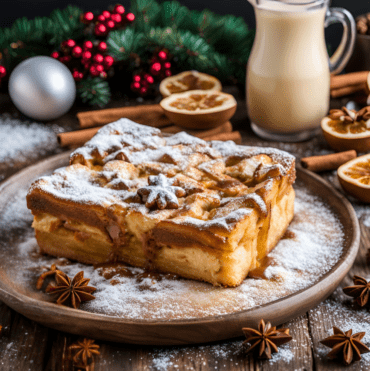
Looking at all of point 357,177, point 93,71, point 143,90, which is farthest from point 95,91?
point 357,177

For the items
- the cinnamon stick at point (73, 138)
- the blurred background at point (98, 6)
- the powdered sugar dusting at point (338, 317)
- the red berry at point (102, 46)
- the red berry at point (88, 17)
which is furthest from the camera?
the blurred background at point (98, 6)

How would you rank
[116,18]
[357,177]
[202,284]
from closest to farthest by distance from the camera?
[202,284]
[357,177]
[116,18]

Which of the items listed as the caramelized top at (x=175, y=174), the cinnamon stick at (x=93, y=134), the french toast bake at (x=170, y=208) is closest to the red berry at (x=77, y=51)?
the cinnamon stick at (x=93, y=134)

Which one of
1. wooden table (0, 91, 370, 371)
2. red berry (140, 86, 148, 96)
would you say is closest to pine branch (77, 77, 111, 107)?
red berry (140, 86, 148, 96)

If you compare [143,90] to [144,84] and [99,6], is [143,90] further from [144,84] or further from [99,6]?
[99,6]

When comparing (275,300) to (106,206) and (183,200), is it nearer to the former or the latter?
(183,200)

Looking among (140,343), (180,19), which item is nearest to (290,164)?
Answer: (140,343)

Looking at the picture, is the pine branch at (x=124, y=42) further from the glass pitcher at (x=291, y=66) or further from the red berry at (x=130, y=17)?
the glass pitcher at (x=291, y=66)

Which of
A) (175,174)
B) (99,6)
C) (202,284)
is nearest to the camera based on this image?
(202,284)
